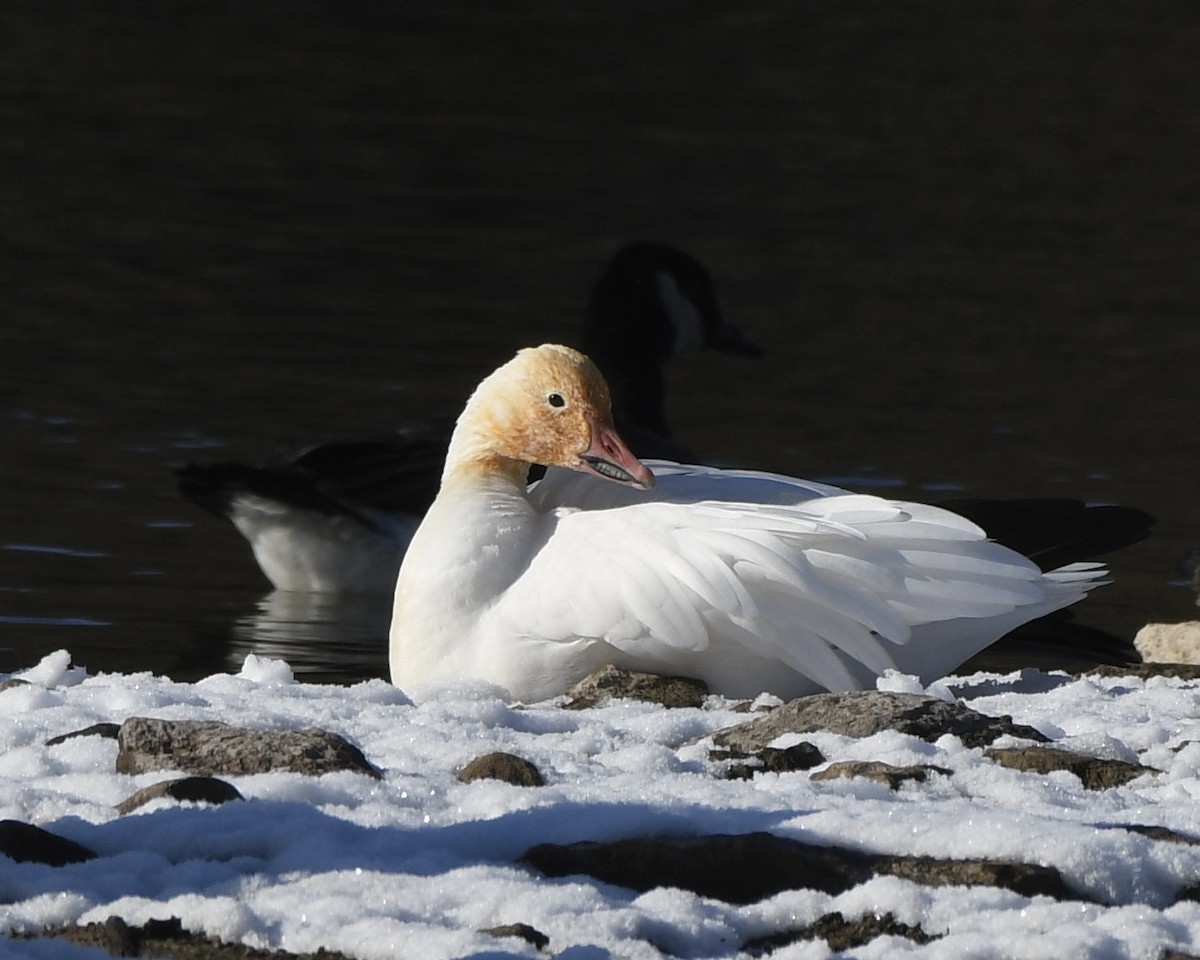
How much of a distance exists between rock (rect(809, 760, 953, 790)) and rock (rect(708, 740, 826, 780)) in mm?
94

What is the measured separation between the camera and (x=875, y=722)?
218 inches

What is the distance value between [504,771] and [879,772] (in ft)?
2.70

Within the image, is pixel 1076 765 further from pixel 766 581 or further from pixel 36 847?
pixel 36 847

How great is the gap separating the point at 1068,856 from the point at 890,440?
27.6ft

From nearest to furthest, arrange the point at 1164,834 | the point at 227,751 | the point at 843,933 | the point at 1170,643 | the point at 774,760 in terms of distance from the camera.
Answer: the point at 843,933 < the point at 1164,834 < the point at 227,751 < the point at 774,760 < the point at 1170,643

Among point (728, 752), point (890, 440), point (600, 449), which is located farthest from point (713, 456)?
point (728, 752)

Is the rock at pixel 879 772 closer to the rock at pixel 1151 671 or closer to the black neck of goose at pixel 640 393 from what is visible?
the rock at pixel 1151 671

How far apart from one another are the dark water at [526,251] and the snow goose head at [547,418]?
165 cm

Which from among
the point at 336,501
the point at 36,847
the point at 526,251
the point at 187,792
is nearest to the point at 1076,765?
the point at 187,792

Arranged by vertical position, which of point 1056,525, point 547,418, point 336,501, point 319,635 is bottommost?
point 319,635

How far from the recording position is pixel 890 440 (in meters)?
12.8

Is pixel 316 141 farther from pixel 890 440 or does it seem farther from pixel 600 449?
pixel 600 449

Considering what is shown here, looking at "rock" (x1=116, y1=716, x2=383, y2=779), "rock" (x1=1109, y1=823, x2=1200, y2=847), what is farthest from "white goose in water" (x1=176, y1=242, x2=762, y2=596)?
"rock" (x1=1109, y1=823, x2=1200, y2=847)

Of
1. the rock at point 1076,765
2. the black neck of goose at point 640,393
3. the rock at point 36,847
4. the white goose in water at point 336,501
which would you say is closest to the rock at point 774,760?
the rock at point 1076,765
